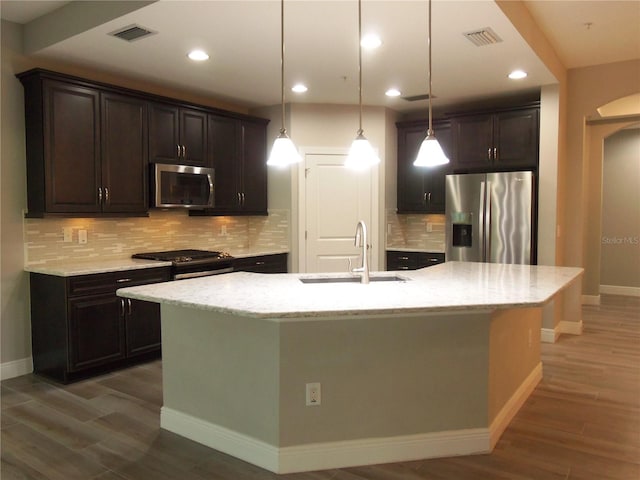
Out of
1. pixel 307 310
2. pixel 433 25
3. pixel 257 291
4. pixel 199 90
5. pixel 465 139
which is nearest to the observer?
pixel 307 310

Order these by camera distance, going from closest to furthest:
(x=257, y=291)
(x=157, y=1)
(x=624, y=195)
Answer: (x=257, y=291) < (x=157, y=1) < (x=624, y=195)

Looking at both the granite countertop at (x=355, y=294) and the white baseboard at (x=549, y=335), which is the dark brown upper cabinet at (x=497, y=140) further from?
the granite countertop at (x=355, y=294)

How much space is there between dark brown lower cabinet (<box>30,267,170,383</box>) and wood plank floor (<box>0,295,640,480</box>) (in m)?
0.12

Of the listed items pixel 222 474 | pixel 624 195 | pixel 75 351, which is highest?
pixel 624 195

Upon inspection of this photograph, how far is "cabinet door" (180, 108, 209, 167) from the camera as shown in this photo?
15.7 feet

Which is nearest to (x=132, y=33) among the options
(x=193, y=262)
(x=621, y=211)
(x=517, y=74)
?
(x=193, y=262)

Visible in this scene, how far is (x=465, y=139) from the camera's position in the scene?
5.34 m

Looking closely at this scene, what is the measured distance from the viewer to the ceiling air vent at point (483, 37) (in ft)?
11.1

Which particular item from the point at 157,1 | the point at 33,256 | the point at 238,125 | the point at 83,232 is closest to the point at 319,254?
the point at 238,125

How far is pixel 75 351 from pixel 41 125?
1.70 meters

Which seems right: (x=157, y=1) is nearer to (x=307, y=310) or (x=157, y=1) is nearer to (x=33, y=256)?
(x=307, y=310)

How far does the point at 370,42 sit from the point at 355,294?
199 cm

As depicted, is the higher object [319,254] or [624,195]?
[624,195]

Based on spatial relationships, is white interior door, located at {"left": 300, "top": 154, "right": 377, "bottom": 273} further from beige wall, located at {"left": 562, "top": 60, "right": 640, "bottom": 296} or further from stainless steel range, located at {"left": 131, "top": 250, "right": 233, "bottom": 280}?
beige wall, located at {"left": 562, "top": 60, "right": 640, "bottom": 296}
